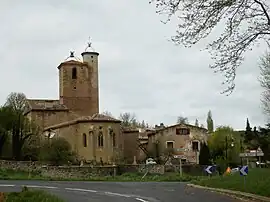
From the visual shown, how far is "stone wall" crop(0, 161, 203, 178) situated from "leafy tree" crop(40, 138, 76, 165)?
2.77 metres

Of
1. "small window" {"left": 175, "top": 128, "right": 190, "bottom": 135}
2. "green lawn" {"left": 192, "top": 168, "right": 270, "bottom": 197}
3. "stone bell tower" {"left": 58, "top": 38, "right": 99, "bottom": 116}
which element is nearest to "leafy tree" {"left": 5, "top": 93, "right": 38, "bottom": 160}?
"stone bell tower" {"left": 58, "top": 38, "right": 99, "bottom": 116}

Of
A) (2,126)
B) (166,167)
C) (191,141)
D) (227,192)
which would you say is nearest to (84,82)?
(191,141)

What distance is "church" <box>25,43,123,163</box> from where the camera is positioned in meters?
74.1

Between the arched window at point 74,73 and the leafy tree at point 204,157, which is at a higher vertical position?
the arched window at point 74,73

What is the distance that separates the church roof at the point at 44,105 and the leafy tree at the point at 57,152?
53.5 feet

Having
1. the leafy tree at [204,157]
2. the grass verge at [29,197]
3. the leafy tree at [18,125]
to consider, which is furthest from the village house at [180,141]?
the grass verge at [29,197]

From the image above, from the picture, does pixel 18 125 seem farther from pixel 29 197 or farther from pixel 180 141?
pixel 29 197

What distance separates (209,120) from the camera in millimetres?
133250

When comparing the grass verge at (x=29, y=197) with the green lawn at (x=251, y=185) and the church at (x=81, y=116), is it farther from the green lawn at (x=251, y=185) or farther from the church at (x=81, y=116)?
the church at (x=81, y=116)

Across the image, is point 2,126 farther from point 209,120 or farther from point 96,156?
point 209,120

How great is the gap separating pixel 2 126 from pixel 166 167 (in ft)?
67.7

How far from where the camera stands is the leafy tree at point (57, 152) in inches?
2552

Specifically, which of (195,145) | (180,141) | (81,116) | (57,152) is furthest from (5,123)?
(195,145)

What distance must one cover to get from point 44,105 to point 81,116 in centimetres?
674
